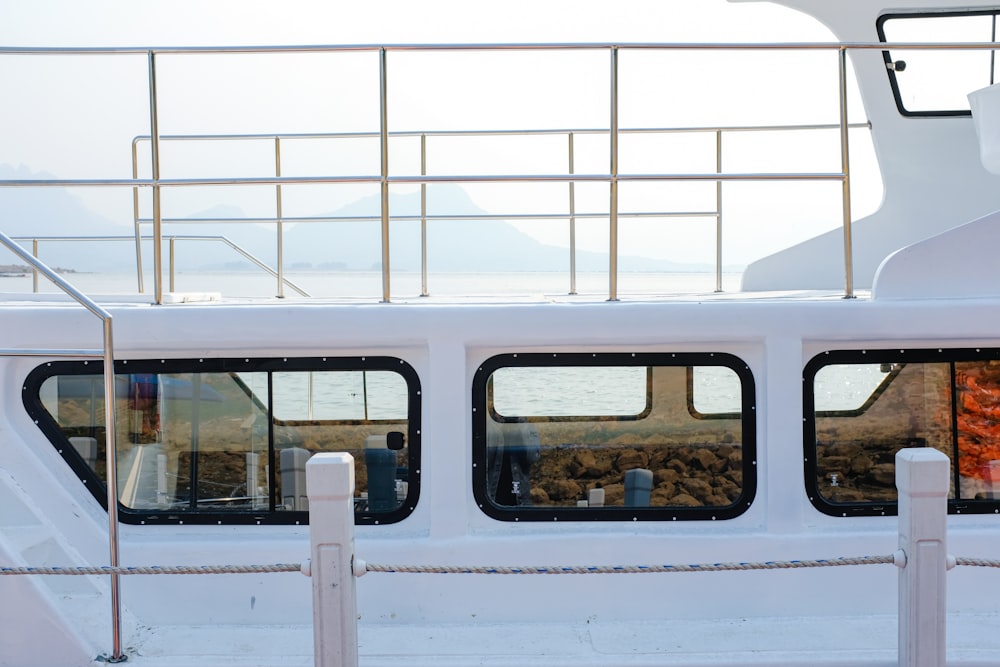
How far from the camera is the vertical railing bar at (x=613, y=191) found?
3.75 m

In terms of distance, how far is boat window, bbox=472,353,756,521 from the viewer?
373cm

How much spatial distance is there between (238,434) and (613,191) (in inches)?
68.0

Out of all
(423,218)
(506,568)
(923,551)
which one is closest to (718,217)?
(423,218)

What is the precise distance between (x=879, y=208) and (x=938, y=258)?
2155 millimetres

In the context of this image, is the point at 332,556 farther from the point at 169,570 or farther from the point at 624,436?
the point at 624,436

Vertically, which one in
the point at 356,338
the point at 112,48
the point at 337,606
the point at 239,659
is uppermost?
the point at 112,48

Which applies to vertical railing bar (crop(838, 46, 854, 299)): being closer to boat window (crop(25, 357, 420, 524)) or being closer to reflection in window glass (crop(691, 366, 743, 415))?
reflection in window glass (crop(691, 366, 743, 415))

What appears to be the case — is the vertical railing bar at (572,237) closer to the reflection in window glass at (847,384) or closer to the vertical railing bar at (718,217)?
the vertical railing bar at (718,217)

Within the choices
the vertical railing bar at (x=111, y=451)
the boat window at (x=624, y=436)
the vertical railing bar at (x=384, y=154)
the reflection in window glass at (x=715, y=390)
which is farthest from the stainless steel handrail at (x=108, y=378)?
the reflection in window glass at (x=715, y=390)

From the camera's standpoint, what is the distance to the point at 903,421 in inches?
149

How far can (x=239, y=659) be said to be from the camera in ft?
10.9

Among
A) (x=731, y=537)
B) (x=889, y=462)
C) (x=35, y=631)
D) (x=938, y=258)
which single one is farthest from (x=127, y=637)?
(x=938, y=258)

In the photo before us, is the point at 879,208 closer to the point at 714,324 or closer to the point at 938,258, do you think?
the point at 938,258

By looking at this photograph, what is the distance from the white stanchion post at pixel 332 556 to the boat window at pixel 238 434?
0.83m
